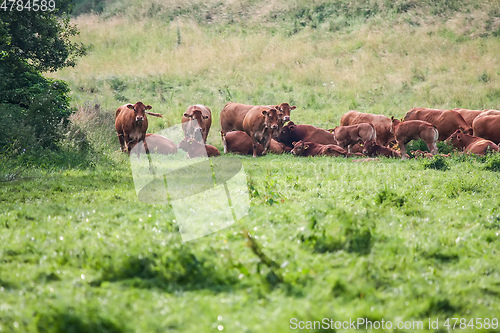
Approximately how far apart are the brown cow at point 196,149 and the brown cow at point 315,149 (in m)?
2.71

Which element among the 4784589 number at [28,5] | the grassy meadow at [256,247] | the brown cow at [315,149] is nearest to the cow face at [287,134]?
the brown cow at [315,149]

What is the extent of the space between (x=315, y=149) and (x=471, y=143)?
5030mm

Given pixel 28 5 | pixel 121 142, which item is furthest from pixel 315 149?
pixel 28 5

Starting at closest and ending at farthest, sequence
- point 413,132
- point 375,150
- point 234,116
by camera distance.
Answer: point 413,132 < point 375,150 < point 234,116

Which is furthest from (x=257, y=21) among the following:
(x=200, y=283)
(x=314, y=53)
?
(x=200, y=283)

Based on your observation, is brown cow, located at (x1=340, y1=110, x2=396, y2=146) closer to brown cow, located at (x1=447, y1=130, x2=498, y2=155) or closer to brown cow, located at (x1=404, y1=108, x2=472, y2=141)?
brown cow, located at (x1=404, y1=108, x2=472, y2=141)

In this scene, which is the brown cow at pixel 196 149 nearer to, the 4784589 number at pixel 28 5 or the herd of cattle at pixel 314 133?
the herd of cattle at pixel 314 133

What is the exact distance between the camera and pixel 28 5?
A: 15266 millimetres

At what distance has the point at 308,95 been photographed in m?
26.5

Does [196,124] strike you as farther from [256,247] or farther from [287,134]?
[256,247]

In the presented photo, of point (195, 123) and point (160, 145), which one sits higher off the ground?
point (195, 123)

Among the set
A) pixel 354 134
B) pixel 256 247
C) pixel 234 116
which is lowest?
pixel 354 134

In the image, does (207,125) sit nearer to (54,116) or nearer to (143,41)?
(54,116)

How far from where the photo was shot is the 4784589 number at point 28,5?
47.8 feet
